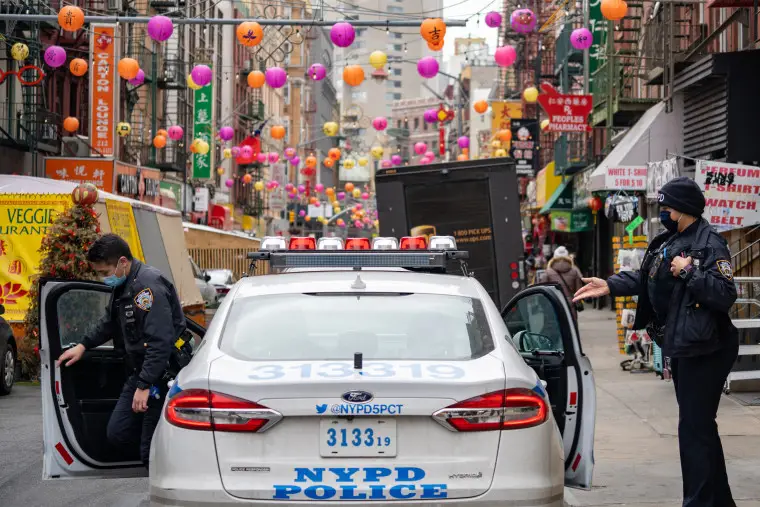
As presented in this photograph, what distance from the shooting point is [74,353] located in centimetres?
711

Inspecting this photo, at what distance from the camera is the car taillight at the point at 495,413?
5.29m

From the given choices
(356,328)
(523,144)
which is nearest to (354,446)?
(356,328)

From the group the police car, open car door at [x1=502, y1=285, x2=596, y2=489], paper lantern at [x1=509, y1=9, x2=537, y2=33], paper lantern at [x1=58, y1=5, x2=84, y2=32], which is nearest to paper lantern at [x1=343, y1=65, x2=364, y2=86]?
paper lantern at [x1=509, y1=9, x2=537, y2=33]

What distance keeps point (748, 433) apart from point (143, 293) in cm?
625

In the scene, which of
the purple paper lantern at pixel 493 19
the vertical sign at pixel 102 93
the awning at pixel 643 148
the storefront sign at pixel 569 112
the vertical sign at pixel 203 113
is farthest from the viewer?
the vertical sign at pixel 203 113

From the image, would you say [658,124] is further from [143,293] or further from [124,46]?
[124,46]

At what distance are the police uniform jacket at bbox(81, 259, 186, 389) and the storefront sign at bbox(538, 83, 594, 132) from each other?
24.1 meters

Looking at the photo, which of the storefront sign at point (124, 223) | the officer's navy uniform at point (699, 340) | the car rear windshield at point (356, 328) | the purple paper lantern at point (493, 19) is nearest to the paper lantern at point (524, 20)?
the purple paper lantern at point (493, 19)

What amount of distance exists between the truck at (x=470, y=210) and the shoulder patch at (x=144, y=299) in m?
11.0

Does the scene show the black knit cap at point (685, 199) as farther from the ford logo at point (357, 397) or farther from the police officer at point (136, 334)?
the police officer at point (136, 334)

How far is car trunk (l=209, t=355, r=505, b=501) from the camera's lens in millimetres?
5250

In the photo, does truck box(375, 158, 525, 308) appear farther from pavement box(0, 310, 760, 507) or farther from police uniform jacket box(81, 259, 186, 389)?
police uniform jacket box(81, 259, 186, 389)

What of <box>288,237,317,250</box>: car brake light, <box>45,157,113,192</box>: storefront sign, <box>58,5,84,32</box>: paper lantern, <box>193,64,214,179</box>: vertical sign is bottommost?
<box>288,237,317,250</box>: car brake light

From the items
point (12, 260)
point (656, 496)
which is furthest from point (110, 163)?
point (656, 496)
